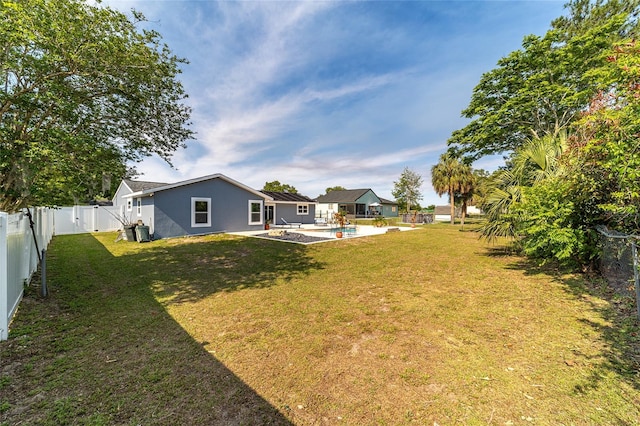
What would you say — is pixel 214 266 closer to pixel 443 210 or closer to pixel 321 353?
pixel 321 353

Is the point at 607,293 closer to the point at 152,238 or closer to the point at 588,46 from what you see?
the point at 588,46

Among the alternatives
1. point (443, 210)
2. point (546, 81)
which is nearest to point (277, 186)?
point (443, 210)

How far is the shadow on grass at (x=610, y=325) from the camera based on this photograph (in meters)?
2.74

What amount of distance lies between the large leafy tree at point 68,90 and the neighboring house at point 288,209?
14776 mm

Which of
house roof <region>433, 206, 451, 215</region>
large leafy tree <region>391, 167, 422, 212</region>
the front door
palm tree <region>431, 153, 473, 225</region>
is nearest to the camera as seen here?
the front door

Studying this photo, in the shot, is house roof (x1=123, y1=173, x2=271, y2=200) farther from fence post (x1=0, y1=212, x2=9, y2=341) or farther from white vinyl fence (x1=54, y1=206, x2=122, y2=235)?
fence post (x1=0, y1=212, x2=9, y2=341)

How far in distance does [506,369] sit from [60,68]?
388 inches

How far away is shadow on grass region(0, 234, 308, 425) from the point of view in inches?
87.5

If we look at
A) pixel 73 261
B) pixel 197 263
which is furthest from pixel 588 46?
pixel 73 261

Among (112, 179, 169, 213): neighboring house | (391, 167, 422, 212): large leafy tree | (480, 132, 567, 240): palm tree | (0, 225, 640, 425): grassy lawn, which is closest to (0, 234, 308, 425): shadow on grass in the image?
(0, 225, 640, 425): grassy lawn

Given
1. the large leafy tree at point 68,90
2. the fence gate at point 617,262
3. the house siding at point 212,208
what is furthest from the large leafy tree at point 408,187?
the large leafy tree at point 68,90

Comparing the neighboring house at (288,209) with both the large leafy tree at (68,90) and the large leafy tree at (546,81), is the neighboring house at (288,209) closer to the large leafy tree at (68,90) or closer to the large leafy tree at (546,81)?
the large leafy tree at (546,81)

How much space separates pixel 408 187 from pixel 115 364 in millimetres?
50430

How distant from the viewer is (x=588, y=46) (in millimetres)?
10852
